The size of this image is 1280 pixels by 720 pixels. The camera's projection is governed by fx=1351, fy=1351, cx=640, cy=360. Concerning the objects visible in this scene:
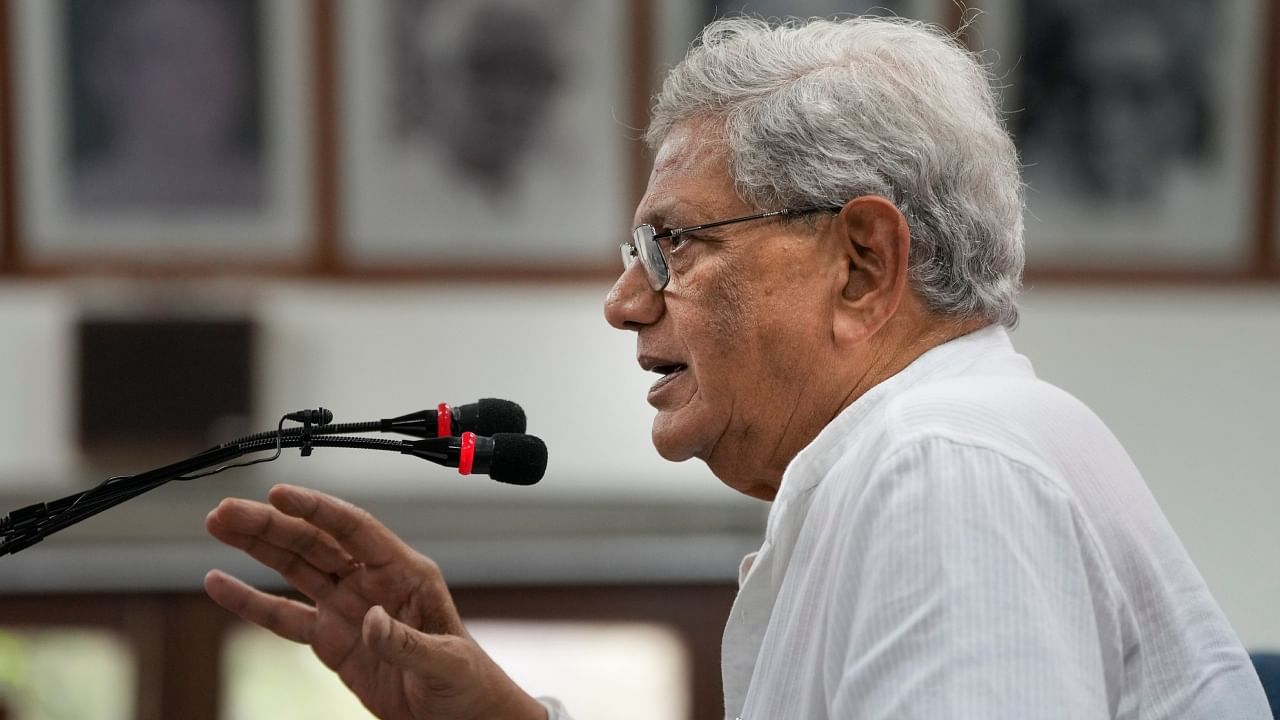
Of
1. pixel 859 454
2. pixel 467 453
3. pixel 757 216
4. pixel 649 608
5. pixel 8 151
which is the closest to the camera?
pixel 859 454

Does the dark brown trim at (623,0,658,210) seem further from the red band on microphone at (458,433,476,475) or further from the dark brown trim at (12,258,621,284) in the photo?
the red band on microphone at (458,433,476,475)

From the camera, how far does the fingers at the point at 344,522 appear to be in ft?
4.48

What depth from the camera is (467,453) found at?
1.11 meters

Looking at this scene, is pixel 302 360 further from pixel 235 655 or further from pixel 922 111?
pixel 922 111

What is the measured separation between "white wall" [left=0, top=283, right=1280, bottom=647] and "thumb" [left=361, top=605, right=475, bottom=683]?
2.01 m

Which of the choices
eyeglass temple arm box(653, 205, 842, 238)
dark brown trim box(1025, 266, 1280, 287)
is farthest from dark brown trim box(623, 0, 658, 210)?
eyeglass temple arm box(653, 205, 842, 238)

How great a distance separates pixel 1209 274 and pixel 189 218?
107 inches

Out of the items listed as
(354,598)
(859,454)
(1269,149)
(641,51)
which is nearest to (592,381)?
(641,51)

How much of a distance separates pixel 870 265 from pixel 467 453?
385mm

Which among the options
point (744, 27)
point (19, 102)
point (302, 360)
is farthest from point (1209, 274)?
point (19, 102)

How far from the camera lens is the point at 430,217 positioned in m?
3.56

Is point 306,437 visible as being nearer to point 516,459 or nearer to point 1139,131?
point 516,459

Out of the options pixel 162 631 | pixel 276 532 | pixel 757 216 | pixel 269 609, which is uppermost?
pixel 757 216

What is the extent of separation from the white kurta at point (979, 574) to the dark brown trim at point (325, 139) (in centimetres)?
259
